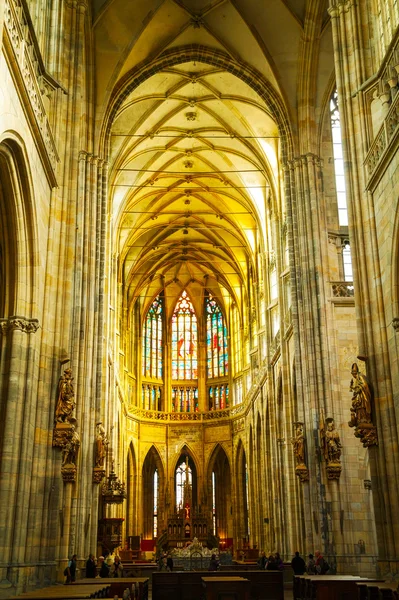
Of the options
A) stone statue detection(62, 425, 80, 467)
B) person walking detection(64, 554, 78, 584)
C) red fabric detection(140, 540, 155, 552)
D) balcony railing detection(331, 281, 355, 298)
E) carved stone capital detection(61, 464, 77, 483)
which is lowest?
person walking detection(64, 554, 78, 584)

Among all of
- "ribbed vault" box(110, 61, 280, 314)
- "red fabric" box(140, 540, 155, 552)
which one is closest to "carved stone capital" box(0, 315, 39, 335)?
"ribbed vault" box(110, 61, 280, 314)

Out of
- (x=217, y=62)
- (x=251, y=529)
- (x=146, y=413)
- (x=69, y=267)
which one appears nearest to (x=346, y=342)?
(x=69, y=267)

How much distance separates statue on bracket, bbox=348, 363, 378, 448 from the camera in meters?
15.4

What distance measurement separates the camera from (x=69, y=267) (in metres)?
17.7

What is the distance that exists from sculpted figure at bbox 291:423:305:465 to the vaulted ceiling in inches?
446

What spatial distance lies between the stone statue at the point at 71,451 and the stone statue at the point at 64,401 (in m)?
0.42

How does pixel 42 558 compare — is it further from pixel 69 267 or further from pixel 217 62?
pixel 217 62

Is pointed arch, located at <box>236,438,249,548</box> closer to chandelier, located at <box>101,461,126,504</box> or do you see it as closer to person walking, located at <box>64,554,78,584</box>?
chandelier, located at <box>101,461,126,504</box>

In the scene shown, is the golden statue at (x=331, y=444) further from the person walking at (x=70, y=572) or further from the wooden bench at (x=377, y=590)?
the person walking at (x=70, y=572)

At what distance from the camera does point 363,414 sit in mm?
15500

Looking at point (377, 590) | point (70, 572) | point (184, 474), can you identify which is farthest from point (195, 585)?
point (184, 474)

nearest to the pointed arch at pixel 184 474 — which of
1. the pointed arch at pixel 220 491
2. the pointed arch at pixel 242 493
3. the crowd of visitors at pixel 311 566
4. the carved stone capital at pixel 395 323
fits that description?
the pointed arch at pixel 220 491

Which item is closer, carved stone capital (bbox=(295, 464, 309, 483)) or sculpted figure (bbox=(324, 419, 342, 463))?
sculpted figure (bbox=(324, 419, 342, 463))

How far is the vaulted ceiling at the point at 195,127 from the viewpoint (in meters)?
26.9
